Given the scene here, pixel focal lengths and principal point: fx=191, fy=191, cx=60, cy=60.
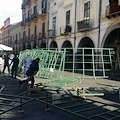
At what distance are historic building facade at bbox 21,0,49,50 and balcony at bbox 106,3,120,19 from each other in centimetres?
1288

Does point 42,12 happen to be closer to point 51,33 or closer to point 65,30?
point 51,33

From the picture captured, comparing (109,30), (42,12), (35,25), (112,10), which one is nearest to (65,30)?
(109,30)

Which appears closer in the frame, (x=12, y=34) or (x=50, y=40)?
(x=50, y=40)

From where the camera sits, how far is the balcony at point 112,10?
13922 mm

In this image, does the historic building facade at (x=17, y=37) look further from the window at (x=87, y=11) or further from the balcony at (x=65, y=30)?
the window at (x=87, y=11)

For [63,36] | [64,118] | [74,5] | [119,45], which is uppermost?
[74,5]

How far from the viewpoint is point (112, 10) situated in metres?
14.5

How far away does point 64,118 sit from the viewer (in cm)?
518

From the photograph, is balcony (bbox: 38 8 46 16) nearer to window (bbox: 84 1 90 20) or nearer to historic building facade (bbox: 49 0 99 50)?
historic building facade (bbox: 49 0 99 50)

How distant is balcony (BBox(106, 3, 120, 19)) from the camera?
1392cm

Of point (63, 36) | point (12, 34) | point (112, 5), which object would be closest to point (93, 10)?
point (112, 5)

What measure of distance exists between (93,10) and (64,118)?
552 inches

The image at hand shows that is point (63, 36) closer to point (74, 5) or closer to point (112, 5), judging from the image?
point (74, 5)

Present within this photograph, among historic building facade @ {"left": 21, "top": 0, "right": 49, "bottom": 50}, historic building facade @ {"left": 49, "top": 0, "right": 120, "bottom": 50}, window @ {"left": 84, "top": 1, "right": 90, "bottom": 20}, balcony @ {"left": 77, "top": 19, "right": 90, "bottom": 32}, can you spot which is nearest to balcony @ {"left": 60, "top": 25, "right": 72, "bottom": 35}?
historic building facade @ {"left": 49, "top": 0, "right": 120, "bottom": 50}
